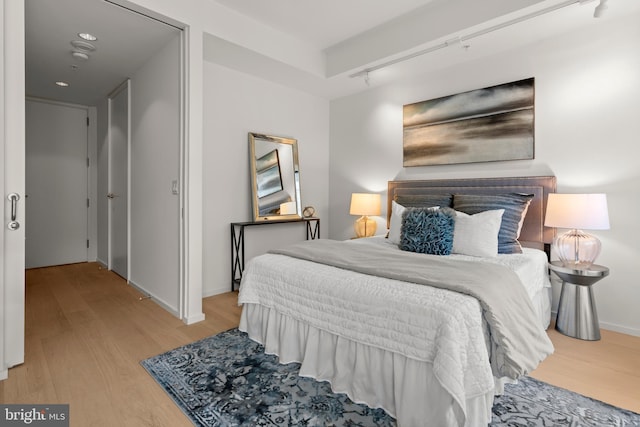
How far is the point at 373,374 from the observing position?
65.7 inches

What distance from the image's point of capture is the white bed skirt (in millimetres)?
1424

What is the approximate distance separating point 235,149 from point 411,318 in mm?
2928

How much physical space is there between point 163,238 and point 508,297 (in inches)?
115

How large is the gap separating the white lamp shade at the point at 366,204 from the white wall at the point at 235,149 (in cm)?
84

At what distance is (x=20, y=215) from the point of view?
2.03 metres

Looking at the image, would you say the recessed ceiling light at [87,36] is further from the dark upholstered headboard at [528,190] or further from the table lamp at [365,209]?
the dark upholstered headboard at [528,190]

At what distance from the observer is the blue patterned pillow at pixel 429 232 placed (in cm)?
256

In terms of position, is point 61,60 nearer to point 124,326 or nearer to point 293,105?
point 293,105

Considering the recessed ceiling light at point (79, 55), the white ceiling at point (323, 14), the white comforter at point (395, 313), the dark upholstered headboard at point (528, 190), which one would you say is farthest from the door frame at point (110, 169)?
the dark upholstered headboard at point (528, 190)

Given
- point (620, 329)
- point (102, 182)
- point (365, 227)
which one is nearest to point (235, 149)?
point (365, 227)

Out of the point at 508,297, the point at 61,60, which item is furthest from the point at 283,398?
the point at 61,60

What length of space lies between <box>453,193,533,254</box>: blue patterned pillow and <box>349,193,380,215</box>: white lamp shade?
1132 millimetres

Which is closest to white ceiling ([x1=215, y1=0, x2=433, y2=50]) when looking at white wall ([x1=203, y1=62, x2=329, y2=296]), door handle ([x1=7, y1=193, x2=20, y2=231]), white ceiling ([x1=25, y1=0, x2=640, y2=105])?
white ceiling ([x1=25, y1=0, x2=640, y2=105])

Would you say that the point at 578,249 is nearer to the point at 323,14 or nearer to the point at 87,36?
the point at 323,14
